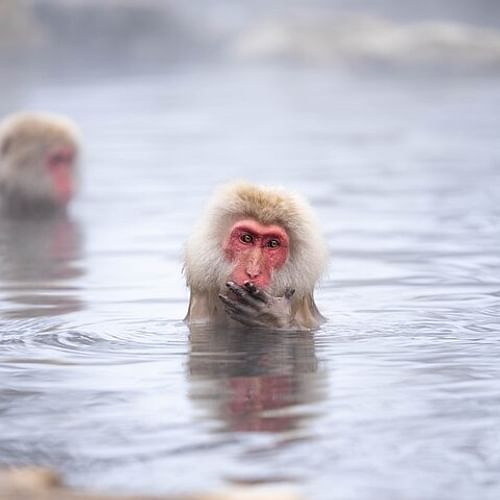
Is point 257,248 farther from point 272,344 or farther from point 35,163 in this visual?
point 35,163

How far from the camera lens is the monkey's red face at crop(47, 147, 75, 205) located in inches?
436

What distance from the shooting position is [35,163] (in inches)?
434

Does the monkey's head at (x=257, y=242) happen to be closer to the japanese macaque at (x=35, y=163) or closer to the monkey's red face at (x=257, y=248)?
the monkey's red face at (x=257, y=248)

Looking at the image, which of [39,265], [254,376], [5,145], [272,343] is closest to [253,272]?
[272,343]

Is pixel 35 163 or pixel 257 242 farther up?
pixel 35 163

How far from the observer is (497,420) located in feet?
15.3

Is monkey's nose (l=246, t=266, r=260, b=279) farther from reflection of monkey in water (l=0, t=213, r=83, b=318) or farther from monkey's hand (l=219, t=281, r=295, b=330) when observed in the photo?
reflection of monkey in water (l=0, t=213, r=83, b=318)

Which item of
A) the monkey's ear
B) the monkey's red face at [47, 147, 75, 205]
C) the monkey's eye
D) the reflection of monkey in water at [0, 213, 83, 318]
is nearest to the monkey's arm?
the monkey's eye

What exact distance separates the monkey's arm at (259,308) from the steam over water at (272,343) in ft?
0.25

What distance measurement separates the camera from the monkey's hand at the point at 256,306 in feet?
19.4

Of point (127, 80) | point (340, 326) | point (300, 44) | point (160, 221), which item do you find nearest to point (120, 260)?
point (160, 221)

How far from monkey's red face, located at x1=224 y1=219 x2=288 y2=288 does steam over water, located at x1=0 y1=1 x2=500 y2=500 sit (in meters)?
0.27

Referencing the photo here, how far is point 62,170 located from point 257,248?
16.9 ft

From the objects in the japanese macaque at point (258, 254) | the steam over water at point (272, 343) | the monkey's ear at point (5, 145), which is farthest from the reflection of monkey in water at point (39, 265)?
the japanese macaque at point (258, 254)
